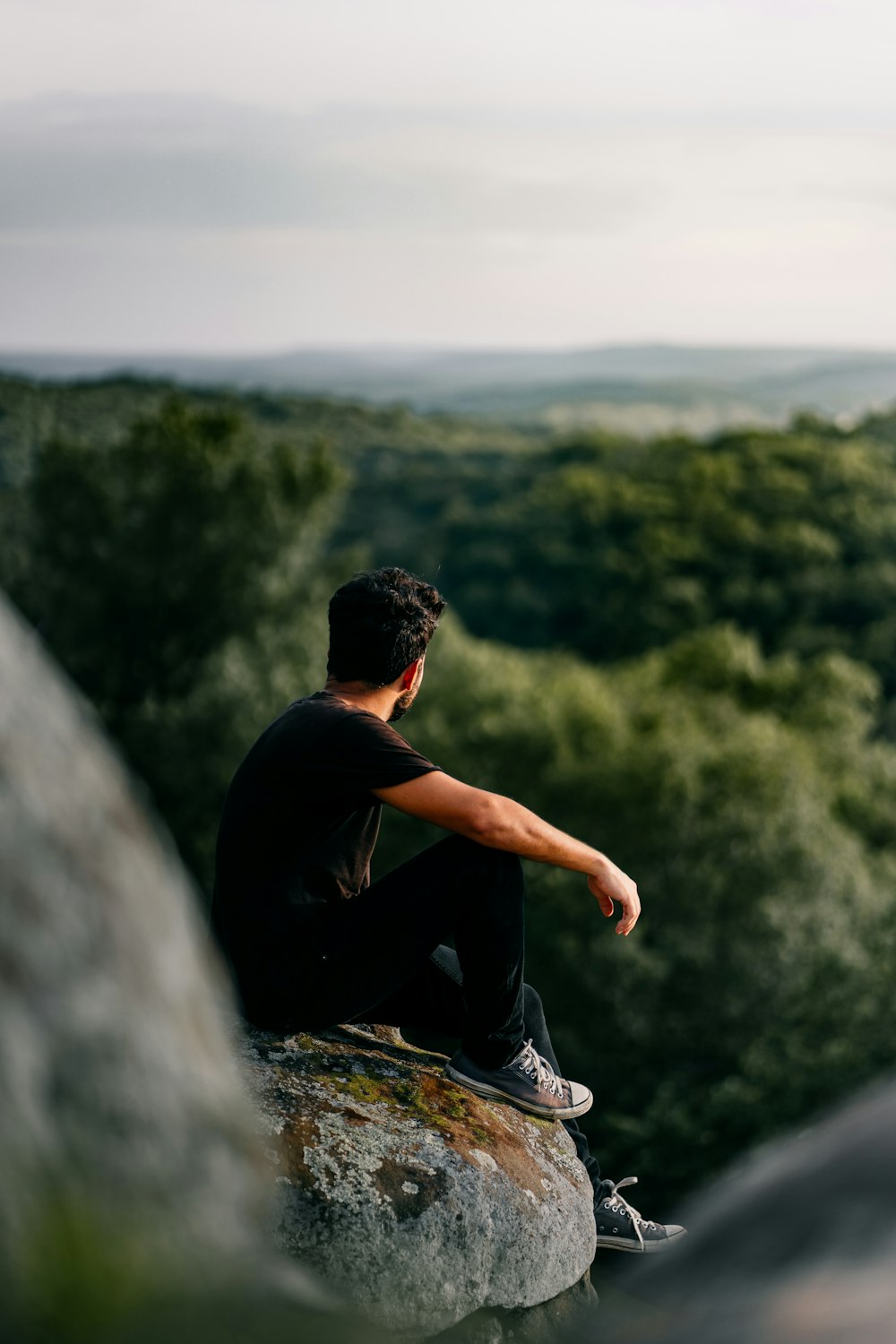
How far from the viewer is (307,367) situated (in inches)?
2295

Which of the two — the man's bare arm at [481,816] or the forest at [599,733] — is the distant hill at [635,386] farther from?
the man's bare arm at [481,816]

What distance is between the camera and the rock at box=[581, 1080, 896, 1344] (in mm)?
1541

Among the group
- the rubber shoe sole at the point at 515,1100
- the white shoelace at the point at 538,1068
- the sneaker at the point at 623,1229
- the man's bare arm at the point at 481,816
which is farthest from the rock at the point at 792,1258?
the sneaker at the point at 623,1229

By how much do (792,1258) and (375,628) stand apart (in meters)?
3.63

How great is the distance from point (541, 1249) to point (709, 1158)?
75.4 feet

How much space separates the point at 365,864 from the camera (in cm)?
527

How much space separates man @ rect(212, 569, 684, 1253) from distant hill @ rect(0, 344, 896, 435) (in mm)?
60573

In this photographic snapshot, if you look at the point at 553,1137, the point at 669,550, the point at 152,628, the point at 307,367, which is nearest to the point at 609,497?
the point at 669,550

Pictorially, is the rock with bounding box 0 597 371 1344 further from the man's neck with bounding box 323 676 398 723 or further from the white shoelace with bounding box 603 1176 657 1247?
the white shoelace with bounding box 603 1176 657 1247

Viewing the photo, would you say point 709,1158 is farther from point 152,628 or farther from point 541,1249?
point 541,1249

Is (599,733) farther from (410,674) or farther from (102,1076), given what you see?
(102,1076)

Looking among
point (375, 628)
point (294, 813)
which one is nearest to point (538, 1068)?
point (294, 813)

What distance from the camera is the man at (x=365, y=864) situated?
15.8 feet

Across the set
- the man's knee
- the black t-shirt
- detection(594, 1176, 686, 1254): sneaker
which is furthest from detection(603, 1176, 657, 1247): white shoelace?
the black t-shirt
